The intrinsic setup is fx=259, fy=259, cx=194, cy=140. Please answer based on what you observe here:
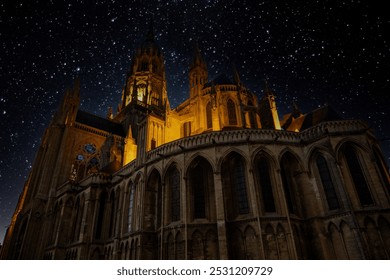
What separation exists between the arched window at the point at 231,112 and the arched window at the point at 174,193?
36.8ft

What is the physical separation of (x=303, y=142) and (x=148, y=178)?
1020cm

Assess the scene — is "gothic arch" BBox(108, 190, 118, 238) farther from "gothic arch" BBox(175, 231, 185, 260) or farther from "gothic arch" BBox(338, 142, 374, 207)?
"gothic arch" BBox(338, 142, 374, 207)

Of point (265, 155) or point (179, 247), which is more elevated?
point (265, 155)

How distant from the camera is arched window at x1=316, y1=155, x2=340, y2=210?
14.0 m

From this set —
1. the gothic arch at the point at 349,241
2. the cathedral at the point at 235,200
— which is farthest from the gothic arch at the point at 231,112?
the gothic arch at the point at 349,241

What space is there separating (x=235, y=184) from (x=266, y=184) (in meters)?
1.78

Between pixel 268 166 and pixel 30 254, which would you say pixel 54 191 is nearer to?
pixel 30 254

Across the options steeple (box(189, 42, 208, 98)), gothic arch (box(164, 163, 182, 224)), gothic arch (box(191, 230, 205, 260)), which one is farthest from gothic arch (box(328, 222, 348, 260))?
steeple (box(189, 42, 208, 98))

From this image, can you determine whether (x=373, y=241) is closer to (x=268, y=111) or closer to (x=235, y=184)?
(x=235, y=184)

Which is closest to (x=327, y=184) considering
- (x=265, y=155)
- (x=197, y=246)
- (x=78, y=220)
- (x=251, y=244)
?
(x=265, y=155)

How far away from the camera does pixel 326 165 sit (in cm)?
1494

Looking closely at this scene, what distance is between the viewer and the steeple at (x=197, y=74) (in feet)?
103

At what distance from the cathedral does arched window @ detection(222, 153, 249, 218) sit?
58 mm

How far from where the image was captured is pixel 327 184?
573 inches
